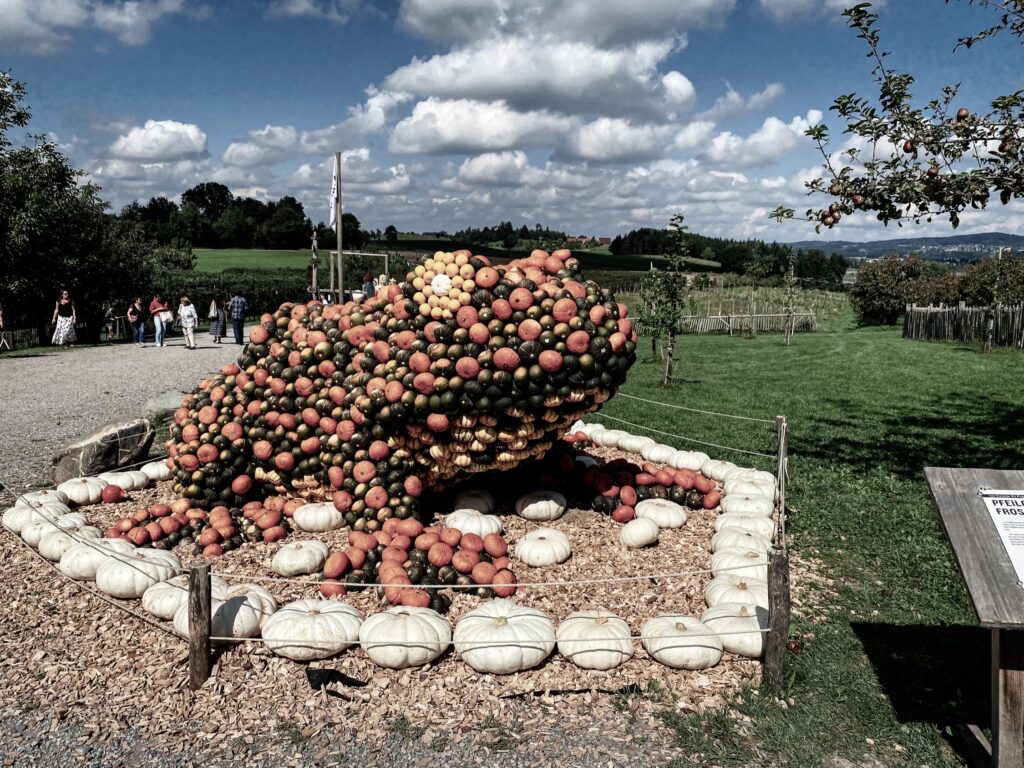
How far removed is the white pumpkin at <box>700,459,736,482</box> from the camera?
27.8 ft

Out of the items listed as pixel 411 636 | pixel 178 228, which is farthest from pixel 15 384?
pixel 178 228

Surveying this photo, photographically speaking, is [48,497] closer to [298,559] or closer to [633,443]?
[298,559]

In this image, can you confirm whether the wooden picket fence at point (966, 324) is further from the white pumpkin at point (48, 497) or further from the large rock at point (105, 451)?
the white pumpkin at point (48, 497)

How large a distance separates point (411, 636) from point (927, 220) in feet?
22.4

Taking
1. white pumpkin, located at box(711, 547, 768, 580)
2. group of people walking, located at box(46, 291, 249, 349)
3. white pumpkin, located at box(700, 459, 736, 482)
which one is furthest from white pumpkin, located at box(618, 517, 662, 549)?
group of people walking, located at box(46, 291, 249, 349)

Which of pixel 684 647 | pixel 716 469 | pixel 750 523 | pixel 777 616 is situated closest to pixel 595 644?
pixel 684 647

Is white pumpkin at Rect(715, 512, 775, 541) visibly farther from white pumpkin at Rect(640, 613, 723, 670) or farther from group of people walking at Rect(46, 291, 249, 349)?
group of people walking at Rect(46, 291, 249, 349)

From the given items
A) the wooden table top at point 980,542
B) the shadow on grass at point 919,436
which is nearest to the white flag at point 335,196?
the shadow on grass at point 919,436

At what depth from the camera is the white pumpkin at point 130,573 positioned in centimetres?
546

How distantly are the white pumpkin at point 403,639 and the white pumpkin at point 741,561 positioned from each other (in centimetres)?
230

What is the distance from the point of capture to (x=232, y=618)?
15.9ft

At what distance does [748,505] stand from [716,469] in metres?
1.28

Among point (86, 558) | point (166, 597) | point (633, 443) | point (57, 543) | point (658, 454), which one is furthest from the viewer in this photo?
point (633, 443)

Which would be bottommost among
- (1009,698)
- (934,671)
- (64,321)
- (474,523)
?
(934,671)
